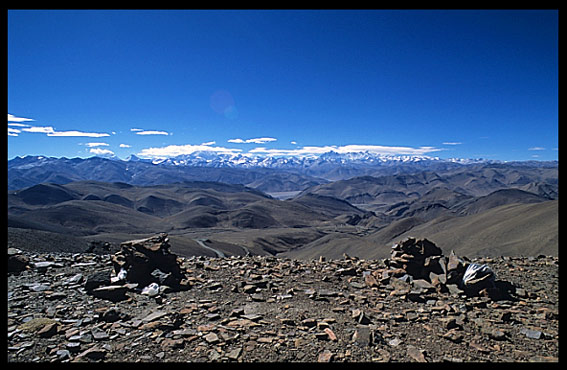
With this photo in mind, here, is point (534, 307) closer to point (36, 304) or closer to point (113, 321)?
point (113, 321)

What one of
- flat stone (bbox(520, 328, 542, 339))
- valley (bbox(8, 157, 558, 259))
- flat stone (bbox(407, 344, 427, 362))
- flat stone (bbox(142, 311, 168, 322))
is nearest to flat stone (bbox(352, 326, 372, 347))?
flat stone (bbox(407, 344, 427, 362))

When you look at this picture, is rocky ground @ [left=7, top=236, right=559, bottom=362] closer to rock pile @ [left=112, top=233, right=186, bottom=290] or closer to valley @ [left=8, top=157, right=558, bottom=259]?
rock pile @ [left=112, top=233, right=186, bottom=290]

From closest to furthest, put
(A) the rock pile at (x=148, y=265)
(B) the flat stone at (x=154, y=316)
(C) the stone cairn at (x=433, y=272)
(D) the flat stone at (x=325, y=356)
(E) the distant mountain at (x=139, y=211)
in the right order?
(D) the flat stone at (x=325, y=356) → (B) the flat stone at (x=154, y=316) → (C) the stone cairn at (x=433, y=272) → (A) the rock pile at (x=148, y=265) → (E) the distant mountain at (x=139, y=211)

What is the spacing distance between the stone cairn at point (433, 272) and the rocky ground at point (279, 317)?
58mm

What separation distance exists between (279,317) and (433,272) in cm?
422

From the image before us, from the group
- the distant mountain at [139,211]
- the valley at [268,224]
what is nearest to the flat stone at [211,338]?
the valley at [268,224]

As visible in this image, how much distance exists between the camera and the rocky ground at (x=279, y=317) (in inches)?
140

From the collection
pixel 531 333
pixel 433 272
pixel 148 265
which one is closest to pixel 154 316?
pixel 148 265

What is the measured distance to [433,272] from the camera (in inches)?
270

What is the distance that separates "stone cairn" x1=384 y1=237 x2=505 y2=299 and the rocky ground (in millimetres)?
58

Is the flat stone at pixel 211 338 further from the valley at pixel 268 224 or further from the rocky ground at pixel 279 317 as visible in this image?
the valley at pixel 268 224

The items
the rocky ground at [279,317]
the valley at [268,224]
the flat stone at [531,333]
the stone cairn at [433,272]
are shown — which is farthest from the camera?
the valley at [268,224]

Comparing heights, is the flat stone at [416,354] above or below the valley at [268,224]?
above
